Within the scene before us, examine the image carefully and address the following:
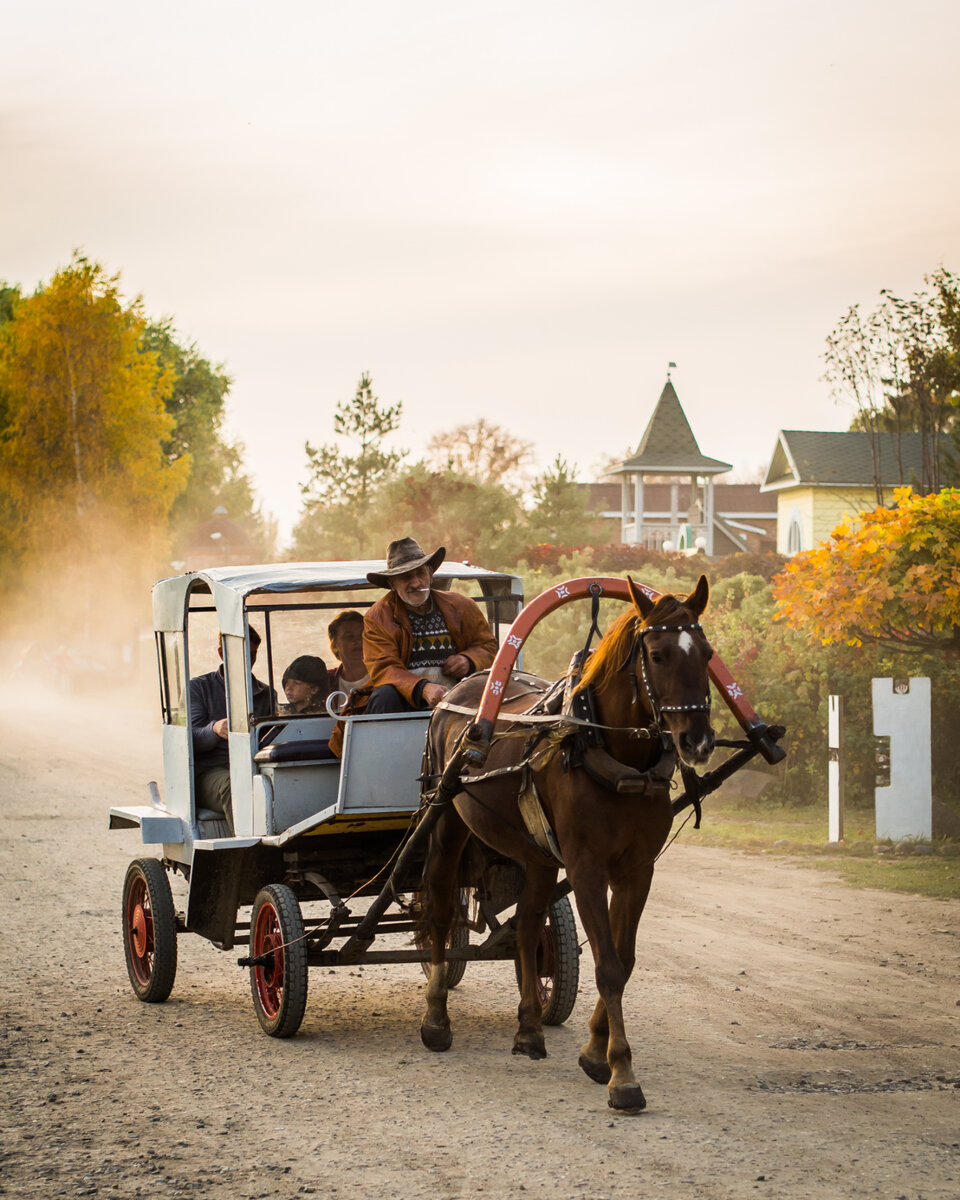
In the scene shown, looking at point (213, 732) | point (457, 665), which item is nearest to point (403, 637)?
point (457, 665)

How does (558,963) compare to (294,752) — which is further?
(294,752)

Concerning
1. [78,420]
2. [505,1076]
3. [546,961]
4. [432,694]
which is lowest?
[505,1076]

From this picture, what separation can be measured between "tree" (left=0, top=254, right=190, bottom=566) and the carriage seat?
42.0 metres

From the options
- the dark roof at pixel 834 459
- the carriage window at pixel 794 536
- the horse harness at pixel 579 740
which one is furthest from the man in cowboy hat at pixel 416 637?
the carriage window at pixel 794 536

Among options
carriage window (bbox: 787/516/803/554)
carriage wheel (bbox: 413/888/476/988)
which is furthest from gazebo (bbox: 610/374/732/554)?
carriage wheel (bbox: 413/888/476/988)

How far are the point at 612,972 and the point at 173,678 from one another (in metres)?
3.92

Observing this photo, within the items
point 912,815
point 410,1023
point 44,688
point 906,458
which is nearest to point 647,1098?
point 410,1023

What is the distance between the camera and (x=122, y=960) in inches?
364

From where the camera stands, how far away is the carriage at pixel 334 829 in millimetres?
6395

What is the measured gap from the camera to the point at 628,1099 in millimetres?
5672

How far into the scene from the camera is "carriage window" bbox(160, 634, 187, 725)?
27.8 ft

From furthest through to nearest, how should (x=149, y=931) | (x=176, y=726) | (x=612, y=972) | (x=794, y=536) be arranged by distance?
(x=794, y=536)
(x=176, y=726)
(x=149, y=931)
(x=612, y=972)

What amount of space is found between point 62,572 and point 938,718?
38727mm

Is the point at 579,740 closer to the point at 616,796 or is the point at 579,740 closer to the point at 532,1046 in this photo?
the point at 616,796
